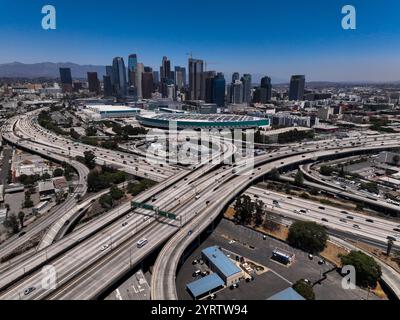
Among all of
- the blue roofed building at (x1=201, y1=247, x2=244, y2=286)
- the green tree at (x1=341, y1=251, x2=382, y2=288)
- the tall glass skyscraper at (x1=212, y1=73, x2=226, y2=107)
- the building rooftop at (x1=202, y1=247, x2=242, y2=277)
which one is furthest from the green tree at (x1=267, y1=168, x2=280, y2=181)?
the tall glass skyscraper at (x1=212, y1=73, x2=226, y2=107)

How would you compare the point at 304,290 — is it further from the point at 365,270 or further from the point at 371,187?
the point at 371,187

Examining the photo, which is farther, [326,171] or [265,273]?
[326,171]

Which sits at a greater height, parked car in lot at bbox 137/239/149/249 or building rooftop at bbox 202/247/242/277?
parked car in lot at bbox 137/239/149/249

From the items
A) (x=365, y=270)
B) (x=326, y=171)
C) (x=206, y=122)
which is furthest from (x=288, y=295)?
(x=206, y=122)

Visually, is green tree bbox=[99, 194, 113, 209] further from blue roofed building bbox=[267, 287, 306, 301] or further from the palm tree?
the palm tree

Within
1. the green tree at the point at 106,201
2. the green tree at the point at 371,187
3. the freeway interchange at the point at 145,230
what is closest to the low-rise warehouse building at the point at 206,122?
the freeway interchange at the point at 145,230
